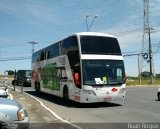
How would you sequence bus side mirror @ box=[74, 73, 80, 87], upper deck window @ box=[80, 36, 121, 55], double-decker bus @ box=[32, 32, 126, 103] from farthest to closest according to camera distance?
upper deck window @ box=[80, 36, 121, 55] < bus side mirror @ box=[74, 73, 80, 87] < double-decker bus @ box=[32, 32, 126, 103]

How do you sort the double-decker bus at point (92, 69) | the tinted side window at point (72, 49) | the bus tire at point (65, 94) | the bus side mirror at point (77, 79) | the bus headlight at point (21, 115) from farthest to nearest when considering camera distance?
the bus tire at point (65, 94), the tinted side window at point (72, 49), the bus side mirror at point (77, 79), the double-decker bus at point (92, 69), the bus headlight at point (21, 115)

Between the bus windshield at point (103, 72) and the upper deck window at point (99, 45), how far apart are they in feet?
1.93

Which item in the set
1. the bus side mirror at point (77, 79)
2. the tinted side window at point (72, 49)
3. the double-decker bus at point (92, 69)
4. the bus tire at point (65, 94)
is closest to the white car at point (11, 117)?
the double-decker bus at point (92, 69)

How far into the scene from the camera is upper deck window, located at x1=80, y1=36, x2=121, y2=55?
21094mm

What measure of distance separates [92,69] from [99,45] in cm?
158

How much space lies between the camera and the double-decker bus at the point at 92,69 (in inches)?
806

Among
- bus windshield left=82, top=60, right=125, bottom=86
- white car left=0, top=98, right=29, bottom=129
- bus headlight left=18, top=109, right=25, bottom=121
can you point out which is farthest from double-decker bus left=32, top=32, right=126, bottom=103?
white car left=0, top=98, right=29, bottom=129

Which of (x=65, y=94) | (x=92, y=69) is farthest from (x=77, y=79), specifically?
(x=65, y=94)

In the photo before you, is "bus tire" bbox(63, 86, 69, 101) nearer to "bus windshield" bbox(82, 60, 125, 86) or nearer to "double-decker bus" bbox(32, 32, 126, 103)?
"double-decker bus" bbox(32, 32, 126, 103)

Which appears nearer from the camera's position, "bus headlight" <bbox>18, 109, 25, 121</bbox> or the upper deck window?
"bus headlight" <bbox>18, 109, 25, 121</bbox>

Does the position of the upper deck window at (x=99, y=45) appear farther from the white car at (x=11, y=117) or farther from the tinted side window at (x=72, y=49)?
the white car at (x=11, y=117)

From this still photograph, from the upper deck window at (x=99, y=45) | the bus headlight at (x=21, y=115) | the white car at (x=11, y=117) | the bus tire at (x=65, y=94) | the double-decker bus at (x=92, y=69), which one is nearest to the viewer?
the white car at (x=11, y=117)

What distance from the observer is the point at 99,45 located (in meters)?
21.5

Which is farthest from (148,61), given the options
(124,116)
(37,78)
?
(124,116)
